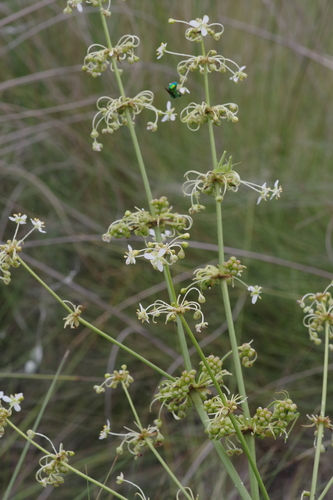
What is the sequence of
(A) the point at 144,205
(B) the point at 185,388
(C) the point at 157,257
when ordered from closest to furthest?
(C) the point at 157,257 < (B) the point at 185,388 < (A) the point at 144,205

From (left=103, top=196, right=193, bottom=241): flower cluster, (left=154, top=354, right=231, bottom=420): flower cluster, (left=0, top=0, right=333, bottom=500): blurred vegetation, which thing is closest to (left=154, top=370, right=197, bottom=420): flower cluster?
(left=154, top=354, right=231, bottom=420): flower cluster

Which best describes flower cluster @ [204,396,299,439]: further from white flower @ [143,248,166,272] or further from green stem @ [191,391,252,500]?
white flower @ [143,248,166,272]

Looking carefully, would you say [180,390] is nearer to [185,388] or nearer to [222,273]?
[185,388]

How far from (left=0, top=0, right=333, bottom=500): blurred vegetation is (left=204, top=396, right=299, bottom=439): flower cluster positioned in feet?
4.47

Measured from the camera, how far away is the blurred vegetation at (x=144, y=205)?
2.76 metres

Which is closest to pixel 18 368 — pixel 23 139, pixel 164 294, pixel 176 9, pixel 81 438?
pixel 81 438

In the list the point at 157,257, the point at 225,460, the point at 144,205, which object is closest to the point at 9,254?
the point at 157,257

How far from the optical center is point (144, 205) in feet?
10.9

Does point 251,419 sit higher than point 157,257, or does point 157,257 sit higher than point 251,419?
point 157,257

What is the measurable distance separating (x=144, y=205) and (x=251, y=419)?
7.41ft

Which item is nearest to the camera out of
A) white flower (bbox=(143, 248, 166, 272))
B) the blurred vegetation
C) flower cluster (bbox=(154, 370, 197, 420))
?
white flower (bbox=(143, 248, 166, 272))

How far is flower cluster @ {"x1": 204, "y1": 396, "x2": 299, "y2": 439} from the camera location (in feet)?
3.44

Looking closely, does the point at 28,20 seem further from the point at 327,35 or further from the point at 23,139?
the point at 327,35

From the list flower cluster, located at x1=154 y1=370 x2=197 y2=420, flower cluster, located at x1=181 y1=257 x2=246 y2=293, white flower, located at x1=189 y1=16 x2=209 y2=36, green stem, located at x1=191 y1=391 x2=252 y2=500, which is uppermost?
white flower, located at x1=189 y1=16 x2=209 y2=36
